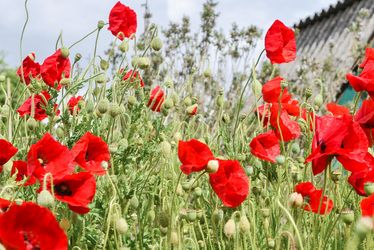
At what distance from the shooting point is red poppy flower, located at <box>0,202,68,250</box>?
3.60 ft

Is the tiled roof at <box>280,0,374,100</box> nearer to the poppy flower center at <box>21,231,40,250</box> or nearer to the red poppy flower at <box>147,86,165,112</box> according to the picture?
the red poppy flower at <box>147,86,165,112</box>

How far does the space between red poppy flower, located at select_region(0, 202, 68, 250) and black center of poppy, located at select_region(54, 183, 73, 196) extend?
301mm

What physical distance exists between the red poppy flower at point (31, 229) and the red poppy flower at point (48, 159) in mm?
288

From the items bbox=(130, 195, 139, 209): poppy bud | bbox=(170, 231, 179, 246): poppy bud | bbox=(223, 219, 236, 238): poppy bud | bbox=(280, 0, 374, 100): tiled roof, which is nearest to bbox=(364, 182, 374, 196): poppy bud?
bbox=(223, 219, 236, 238): poppy bud

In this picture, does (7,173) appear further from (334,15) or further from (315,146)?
(334,15)

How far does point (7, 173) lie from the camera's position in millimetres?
1788

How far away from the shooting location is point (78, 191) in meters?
1.40

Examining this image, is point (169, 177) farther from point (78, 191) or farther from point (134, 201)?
point (78, 191)

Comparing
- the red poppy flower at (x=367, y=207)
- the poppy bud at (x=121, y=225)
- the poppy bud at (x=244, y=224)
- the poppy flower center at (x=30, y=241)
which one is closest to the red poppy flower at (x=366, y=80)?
the red poppy flower at (x=367, y=207)

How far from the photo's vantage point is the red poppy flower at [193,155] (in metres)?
1.46

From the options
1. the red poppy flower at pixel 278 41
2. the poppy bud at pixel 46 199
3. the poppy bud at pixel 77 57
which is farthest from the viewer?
the poppy bud at pixel 77 57

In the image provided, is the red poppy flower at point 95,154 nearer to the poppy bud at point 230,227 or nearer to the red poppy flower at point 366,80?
the poppy bud at point 230,227

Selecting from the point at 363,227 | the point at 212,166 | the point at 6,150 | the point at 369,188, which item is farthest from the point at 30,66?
the point at 363,227

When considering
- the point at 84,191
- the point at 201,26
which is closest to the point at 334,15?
the point at 201,26
